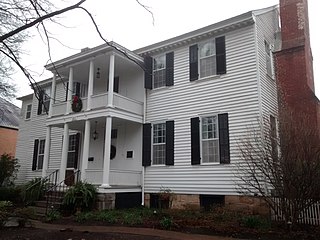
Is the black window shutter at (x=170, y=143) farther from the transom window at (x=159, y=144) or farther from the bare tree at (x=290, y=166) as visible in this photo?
the bare tree at (x=290, y=166)

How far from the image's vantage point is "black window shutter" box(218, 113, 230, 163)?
471 inches

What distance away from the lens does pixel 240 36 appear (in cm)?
1259

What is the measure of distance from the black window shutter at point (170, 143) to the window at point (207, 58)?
2.43m

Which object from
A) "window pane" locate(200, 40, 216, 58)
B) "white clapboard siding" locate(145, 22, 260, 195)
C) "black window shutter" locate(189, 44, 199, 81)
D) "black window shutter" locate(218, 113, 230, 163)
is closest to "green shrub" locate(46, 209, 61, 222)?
"white clapboard siding" locate(145, 22, 260, 195)

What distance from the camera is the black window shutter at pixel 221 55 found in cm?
1277

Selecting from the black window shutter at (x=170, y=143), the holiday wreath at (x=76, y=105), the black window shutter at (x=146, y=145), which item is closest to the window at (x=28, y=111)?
the holiday wreath at (x=76, y=105)

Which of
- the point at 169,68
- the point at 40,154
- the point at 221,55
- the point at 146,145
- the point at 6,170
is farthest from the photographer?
the point at 40,154

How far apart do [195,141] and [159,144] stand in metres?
2.13

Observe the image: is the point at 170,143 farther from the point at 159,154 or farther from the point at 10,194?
the point at 10,194

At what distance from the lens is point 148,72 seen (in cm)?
1529

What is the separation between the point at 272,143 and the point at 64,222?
790 centimetres

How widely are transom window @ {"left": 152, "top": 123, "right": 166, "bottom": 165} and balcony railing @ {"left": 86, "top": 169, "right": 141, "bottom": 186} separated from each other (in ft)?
4.18

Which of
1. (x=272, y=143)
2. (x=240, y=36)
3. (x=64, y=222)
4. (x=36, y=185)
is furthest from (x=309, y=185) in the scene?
(x=36, y=185)

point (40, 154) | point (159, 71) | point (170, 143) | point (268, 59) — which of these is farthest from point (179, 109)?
point (40, 154)
